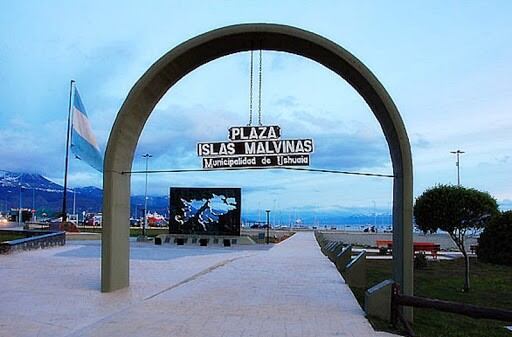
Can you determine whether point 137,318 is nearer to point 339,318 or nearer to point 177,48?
point 339,318

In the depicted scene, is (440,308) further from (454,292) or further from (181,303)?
(454,292)

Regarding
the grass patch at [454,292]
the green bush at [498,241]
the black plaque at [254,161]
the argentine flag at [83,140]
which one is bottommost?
the grass patch at [454,292]

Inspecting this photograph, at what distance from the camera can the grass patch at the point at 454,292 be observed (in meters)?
11.6

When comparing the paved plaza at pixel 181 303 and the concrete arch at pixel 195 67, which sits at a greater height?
the concrete arch at pixel 195 67

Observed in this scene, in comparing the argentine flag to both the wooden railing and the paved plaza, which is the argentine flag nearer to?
the paved plaza

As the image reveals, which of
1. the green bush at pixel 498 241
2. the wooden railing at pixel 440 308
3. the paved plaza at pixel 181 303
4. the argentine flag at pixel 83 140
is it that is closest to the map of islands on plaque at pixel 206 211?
the argentine flag at pixel 83 140

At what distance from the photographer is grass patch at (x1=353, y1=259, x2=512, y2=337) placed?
11602 millimetres

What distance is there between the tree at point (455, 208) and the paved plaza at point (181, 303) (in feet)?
13.6

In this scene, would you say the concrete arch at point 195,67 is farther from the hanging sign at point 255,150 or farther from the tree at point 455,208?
the tree at point 455,208

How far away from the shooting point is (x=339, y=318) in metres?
10.4

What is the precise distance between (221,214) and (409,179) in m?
29.7

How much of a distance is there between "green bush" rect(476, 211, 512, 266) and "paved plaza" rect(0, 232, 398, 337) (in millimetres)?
4206

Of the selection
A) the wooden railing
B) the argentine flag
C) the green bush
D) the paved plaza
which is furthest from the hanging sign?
the argentine flag

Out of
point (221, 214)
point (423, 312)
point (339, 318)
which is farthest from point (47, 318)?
point (221, 214)
